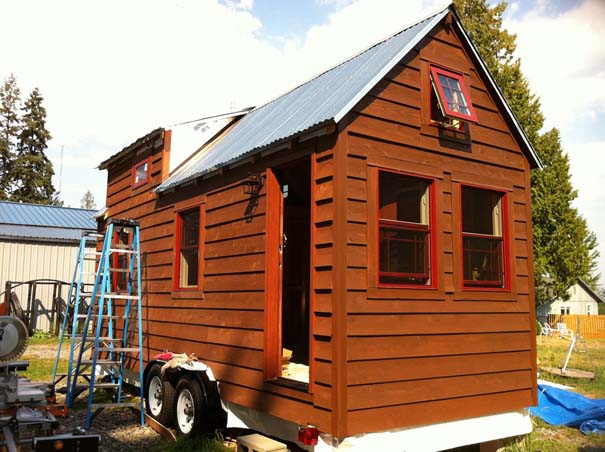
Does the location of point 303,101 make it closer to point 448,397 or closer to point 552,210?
point 448,397

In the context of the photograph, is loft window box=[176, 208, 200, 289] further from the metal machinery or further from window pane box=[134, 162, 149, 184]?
the metal machinery

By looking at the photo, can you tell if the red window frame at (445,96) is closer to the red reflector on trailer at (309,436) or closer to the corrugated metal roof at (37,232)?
the red reflector on trailer at (309,436)

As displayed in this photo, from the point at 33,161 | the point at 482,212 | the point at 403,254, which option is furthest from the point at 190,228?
the point at 33,161

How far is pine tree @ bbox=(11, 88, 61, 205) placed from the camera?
151 feet

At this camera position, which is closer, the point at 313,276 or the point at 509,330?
the point at 313,276

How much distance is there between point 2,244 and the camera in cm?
2255

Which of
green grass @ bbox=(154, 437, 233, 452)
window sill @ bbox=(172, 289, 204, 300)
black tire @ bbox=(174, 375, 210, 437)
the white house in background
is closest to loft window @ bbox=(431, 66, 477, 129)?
window sill @ bbox=(172, 289, 204, 300)

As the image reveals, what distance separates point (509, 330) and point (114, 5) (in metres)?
7.84

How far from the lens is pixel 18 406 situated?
487 centimetres

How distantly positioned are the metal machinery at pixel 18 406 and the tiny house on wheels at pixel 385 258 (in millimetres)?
2348

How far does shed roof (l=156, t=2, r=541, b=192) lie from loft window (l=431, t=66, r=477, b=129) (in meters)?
0.51

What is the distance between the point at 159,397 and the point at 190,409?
1.26 m

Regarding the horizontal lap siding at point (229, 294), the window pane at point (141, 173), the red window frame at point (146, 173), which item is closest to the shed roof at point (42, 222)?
the red window frame at point (146, 173)

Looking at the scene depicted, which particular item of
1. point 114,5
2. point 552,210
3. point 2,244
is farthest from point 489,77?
point 552,210
